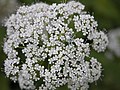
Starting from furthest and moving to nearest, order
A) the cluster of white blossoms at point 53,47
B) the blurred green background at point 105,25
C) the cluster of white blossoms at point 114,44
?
the cluster of white blossoms at point 114,44
the blurred green background at point 105,25
the cluster of white blossoms at point 53,47

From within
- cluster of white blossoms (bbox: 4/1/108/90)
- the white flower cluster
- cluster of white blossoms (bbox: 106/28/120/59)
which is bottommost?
cluster of white blossoms (bbox: 4/1/108/90)

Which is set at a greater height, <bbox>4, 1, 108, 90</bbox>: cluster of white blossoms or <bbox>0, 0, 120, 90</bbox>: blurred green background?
<bbox>0, 0, 120, 90</bbox>: blurred green background

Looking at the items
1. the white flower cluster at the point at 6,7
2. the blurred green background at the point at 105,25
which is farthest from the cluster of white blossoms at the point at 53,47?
the white flower cluster at the point at 6,7

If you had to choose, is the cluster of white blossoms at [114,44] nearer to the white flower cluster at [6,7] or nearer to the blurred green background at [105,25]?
the blurred green background at [105,25]

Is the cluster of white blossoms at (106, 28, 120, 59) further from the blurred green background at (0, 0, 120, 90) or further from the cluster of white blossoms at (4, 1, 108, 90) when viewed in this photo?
the cluster of white blossoms at (4, 1, 108, 90)

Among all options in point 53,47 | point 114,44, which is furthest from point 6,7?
point 53,47

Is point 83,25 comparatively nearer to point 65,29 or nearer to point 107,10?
point 65,29

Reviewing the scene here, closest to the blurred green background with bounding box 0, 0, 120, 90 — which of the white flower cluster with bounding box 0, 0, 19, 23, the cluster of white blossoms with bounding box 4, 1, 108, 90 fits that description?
the white flower cluster with bounding box 0, 0, 19, 23
